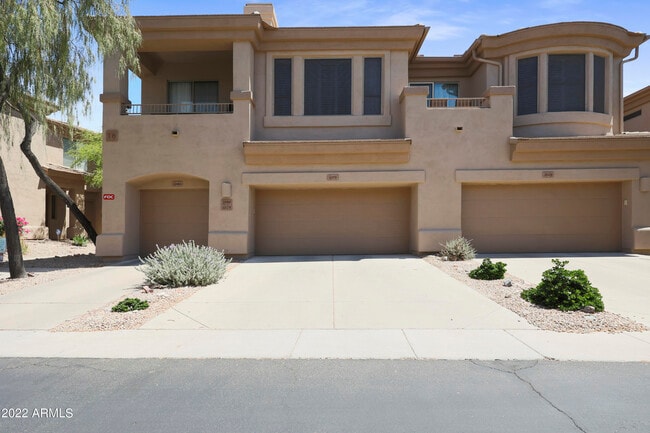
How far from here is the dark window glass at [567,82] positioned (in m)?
16.8

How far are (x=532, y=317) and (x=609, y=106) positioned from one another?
13.5 m

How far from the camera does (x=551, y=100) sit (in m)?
16.9

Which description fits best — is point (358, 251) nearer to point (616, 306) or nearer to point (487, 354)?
point (616, 306)

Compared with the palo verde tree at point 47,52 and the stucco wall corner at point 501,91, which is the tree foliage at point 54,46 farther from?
the stucco wall corner at point 501,91

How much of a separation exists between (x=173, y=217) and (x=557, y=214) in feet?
48.4

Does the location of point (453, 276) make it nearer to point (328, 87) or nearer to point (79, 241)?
point (328, 87)

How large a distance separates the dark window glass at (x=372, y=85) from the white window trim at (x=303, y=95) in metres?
0.16

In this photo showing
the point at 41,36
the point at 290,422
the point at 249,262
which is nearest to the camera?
the point at 290,422

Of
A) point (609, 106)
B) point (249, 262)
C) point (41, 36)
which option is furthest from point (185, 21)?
point (609, 106)

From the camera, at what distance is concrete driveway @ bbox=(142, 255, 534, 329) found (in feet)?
24.6

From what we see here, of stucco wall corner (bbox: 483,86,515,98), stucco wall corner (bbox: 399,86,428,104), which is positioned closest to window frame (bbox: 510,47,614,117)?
stucco wall corner (bbox: 483,86,515,98)

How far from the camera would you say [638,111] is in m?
23.7

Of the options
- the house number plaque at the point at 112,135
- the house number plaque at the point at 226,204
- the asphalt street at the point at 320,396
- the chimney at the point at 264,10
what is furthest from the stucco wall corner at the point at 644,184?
the house number plaque at the point at 112,135

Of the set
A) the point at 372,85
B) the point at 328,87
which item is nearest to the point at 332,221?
the point at 328,87
